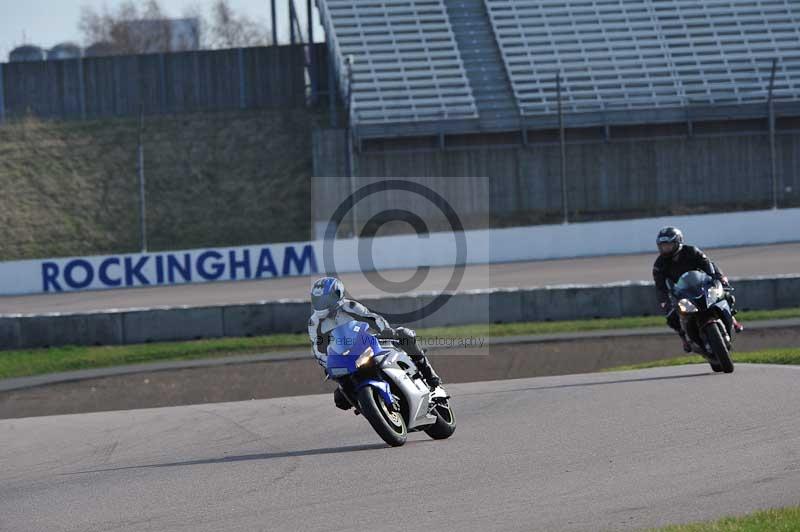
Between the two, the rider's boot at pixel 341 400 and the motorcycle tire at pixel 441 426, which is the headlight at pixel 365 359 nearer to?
the rider's boot at pixel 341 400

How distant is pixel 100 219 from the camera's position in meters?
41.8

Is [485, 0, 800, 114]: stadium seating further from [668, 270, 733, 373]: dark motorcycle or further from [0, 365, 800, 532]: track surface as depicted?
[0, 365, 800, 532]: track surface

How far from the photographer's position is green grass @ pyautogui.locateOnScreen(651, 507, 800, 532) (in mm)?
6391

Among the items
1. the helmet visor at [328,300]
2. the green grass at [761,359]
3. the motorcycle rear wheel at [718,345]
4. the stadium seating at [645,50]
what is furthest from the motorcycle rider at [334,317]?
the stadium seating at [645,50]

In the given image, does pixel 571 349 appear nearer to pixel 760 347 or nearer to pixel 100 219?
pixel 760 347

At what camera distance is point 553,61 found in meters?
45.2

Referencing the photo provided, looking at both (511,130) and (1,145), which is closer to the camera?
(511,130)

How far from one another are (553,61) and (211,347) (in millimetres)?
24484

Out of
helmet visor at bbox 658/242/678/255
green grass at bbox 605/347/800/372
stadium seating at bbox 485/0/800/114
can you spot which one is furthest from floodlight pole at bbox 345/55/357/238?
helmet visor at bbox 658/242/678/255

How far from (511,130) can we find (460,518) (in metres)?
35.2

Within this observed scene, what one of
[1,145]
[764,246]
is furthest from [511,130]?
[1,145]

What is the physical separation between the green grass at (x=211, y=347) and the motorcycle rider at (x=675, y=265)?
29.3 feet

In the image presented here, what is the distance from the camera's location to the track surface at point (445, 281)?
3064 centimetres

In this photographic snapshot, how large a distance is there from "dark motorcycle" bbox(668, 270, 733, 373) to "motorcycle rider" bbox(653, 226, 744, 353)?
0.15 meters
